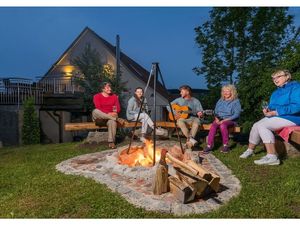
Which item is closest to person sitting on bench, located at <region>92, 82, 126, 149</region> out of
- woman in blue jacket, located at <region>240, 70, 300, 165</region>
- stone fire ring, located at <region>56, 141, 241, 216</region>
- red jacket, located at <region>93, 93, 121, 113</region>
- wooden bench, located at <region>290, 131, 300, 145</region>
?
red jacket, located at <region>93, 93, 121, 113</region>

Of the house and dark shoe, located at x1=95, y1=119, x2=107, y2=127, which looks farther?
the house

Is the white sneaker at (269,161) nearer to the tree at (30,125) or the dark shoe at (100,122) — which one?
the dark shoe at (100,122)

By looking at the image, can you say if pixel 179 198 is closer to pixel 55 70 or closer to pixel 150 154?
pixel 150 154

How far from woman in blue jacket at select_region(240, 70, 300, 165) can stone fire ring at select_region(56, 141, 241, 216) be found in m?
0.77

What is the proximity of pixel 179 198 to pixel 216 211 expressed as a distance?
0.42 meters

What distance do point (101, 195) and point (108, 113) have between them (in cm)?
336

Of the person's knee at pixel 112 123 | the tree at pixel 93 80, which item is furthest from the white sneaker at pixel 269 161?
the tree at pixel 93 80

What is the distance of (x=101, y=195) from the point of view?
13.8 ft

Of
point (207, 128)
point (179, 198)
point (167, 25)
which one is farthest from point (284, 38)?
point (179, 198)

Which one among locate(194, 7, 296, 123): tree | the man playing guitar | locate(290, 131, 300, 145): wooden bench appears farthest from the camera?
locate(194, 7, 296, 123): tree

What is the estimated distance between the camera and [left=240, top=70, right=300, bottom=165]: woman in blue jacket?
17.7 ft

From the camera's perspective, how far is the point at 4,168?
6.10 m

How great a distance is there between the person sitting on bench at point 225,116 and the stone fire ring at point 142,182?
1.58 feet

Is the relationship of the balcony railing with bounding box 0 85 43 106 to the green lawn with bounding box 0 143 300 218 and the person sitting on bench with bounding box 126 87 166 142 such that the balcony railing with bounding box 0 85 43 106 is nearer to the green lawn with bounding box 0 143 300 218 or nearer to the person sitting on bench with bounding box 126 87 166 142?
the person sitting on bench with bounding box 126 87 166 142
